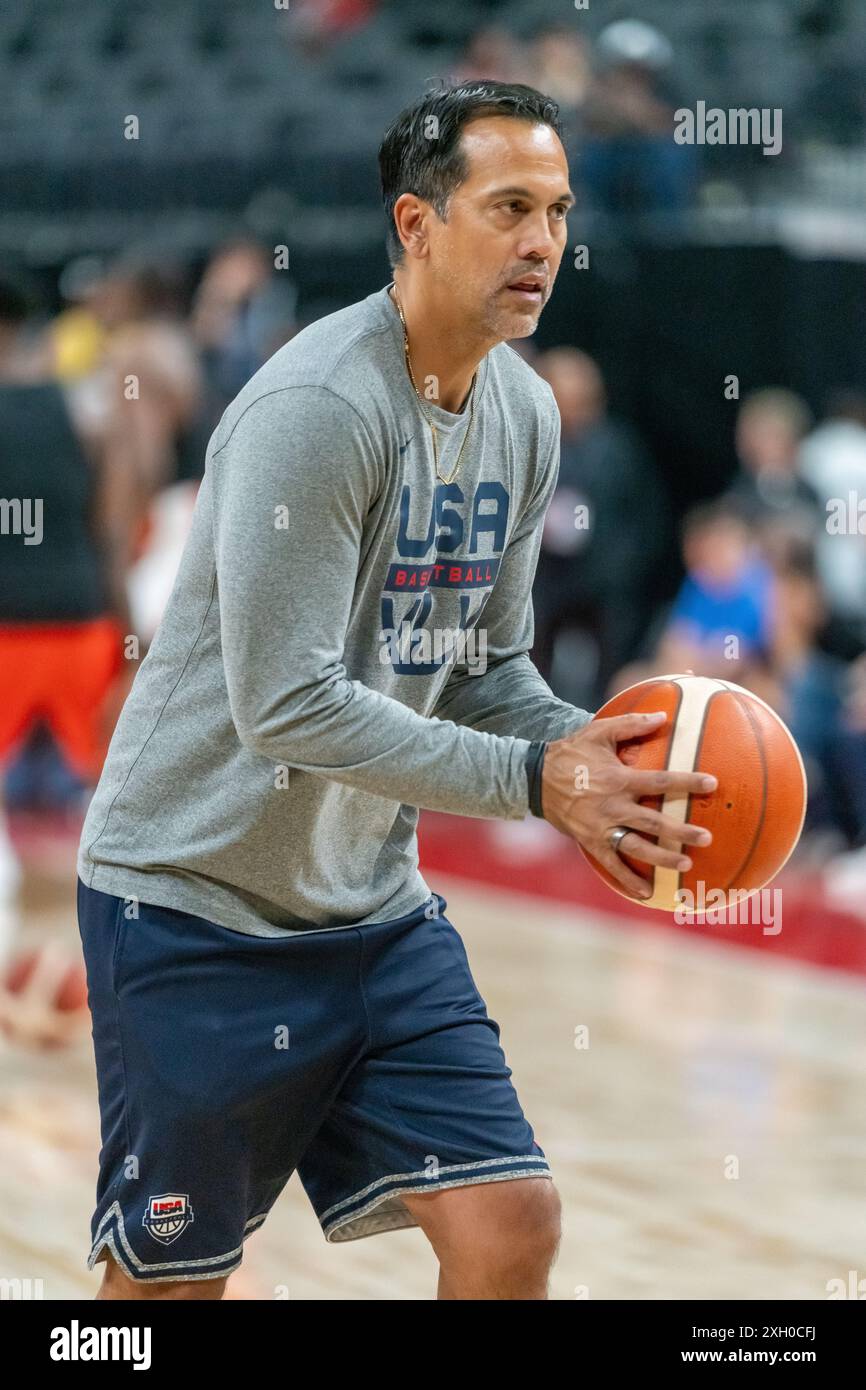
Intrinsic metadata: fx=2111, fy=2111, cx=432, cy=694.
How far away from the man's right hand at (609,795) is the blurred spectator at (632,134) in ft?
27.7

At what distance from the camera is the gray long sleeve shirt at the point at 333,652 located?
259cm

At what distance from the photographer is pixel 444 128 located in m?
2.71

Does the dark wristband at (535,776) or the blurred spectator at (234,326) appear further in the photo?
the blurred spectator at (234,326)

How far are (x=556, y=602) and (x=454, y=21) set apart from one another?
5573 mm

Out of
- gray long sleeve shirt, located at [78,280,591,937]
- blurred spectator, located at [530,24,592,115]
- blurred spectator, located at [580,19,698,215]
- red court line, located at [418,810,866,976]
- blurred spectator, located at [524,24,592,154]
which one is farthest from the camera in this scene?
blurred spectator, located at [530,24,592,115]

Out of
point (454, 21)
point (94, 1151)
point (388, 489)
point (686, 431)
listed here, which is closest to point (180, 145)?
point (454, 21)

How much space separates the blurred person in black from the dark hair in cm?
721

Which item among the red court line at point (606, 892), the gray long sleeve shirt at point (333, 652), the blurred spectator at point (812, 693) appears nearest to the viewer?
the gray long sleeve shirt at point (333, 652)

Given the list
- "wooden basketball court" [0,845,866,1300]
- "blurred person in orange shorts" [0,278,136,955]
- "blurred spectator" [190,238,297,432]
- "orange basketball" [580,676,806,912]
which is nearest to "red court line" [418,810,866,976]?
"wooden basketball court" [0,845,866,1300]

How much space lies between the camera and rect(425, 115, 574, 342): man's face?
105 inches

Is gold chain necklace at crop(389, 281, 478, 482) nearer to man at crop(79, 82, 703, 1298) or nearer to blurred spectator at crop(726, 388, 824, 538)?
man at crop(79, 82, 703, 1298)

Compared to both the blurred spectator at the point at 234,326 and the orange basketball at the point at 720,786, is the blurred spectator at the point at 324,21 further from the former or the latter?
the orange basketball at the point at 720,786

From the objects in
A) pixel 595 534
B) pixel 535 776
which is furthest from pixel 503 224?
pixel 595 534

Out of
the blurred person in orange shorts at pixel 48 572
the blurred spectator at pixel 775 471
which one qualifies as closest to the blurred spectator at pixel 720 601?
the blurred spectator at pixel 775 471
